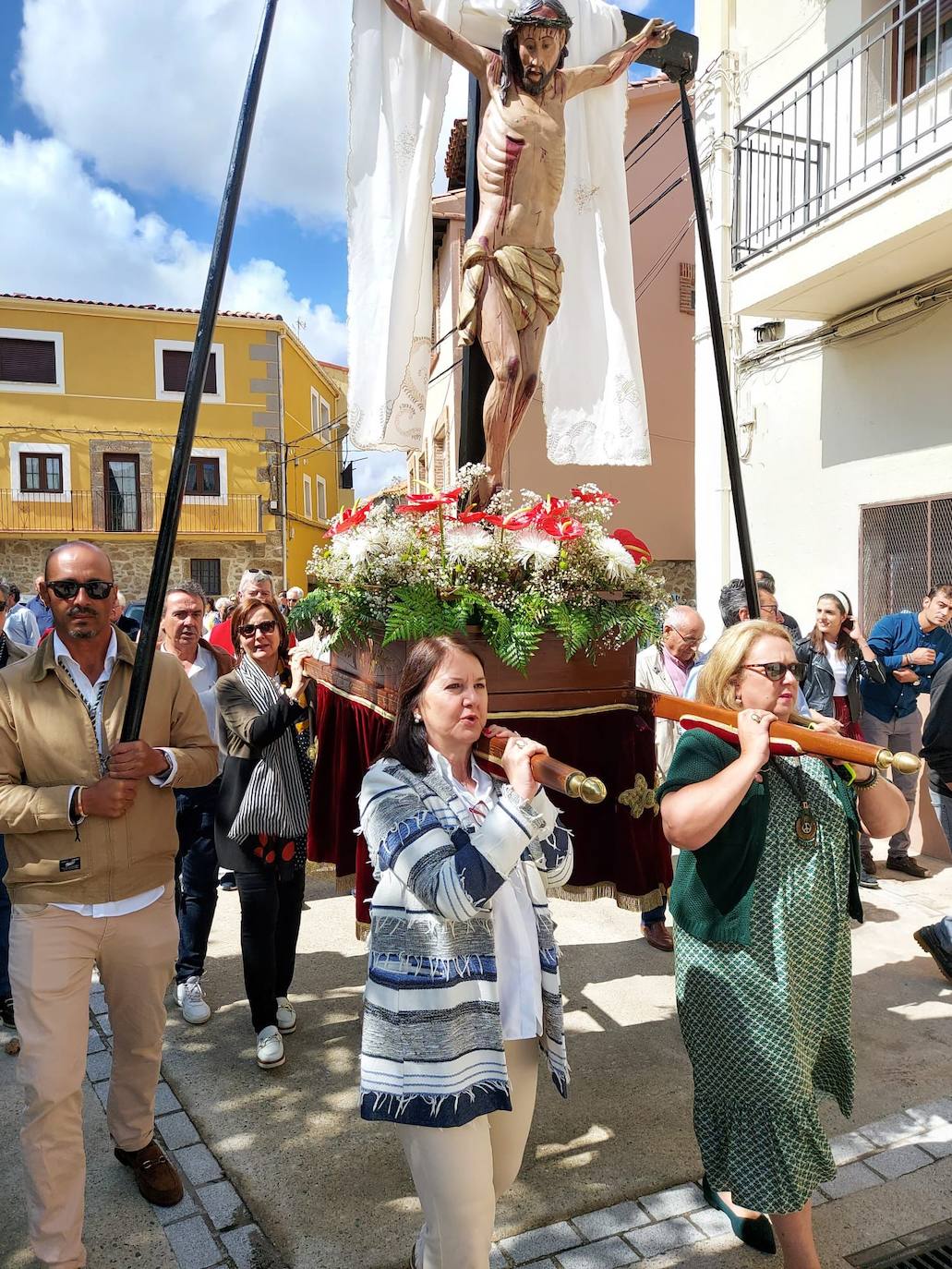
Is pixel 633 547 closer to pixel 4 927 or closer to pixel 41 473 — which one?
pixel 4 927

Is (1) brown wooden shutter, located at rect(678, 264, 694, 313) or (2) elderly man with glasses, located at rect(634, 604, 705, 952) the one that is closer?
(2) elderly man with glasses, located at rect(634, 604, 705, 952)

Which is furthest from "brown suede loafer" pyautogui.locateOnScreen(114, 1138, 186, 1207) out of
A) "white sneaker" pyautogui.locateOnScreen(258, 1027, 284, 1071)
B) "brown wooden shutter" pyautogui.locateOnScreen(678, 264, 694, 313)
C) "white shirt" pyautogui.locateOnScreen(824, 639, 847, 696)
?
"brown wooden shutter" pyautogui.locateOnScreen(678, 264, 694, 313)

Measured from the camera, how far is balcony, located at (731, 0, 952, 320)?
18.8 feet

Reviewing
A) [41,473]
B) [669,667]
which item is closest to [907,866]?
[669,667]

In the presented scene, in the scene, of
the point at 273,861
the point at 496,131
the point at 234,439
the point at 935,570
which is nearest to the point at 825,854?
the point at 273,861

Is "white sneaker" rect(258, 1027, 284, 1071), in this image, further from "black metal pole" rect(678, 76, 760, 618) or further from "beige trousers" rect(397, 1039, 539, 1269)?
"black metal pole" rect(678, 76, 760, 618)

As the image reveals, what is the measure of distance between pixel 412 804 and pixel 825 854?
1109mm

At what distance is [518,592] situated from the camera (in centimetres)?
261

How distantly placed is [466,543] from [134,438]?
25.0 metres

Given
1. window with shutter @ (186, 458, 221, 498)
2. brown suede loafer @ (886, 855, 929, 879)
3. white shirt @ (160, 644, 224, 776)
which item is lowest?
brown suede loafer @ (886, 855, 929, 879)

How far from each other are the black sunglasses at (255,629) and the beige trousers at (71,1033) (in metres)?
1.17

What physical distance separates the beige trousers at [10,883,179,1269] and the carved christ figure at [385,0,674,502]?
1.79 meters

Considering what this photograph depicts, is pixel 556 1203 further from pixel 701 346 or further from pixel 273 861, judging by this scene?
pixel 701 346

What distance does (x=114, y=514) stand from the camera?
25281 millimetres
